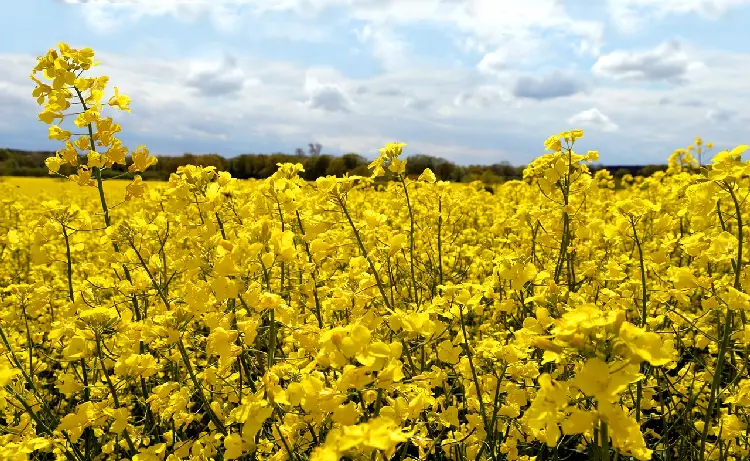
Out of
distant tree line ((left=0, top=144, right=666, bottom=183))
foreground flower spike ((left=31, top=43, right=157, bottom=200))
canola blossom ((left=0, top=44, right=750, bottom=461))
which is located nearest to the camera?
canola blossom ((left=0, top=44, right=750, bottom=461))

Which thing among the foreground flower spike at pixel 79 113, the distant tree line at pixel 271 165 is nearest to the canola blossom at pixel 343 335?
the foreground flower spike at pixel 79 113

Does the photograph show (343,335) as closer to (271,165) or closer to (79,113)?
(79,113)

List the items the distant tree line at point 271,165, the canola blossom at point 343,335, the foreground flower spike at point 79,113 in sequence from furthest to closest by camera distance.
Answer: the distant tree line at point 271,165
the foreground flower spike at point 79,113
the canola blossom at point 343,335

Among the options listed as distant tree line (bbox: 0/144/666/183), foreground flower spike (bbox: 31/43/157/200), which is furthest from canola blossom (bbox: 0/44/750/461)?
distant tree line (bbox: 0/144/666/183)

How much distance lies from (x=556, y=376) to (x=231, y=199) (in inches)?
83.8

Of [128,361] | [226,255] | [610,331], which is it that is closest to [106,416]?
[128,361]

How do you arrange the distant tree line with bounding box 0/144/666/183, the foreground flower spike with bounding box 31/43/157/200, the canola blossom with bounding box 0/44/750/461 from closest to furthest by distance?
the canola blossom with bounding box 0/44/750/461
the foreground flower spike with bounding box 31/43/157/200
the distant tree line with bounding box 0/144/666/183

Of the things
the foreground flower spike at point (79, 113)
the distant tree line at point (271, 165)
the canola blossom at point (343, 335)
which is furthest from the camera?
the distant tree line at point (271, 165)

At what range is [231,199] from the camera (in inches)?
126

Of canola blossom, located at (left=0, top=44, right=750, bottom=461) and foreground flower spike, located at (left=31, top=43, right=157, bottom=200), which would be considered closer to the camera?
canola blossom, located at (left=0, top=44, right=750, bottom=461)

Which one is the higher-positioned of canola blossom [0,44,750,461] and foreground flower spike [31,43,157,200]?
foreground flower spike [31,43,157,200]

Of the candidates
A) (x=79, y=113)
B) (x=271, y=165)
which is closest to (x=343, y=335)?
(x=79, y=113)

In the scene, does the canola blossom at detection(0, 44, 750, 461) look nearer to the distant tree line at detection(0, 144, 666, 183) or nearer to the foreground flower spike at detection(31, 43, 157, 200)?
the foreground flower spike at detection(31, 43, 157, 200)

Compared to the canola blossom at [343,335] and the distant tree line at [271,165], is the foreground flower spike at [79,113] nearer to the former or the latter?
the canola blossom at [343,335]
